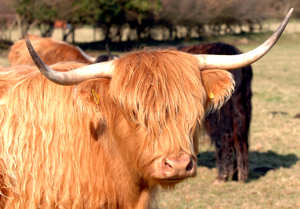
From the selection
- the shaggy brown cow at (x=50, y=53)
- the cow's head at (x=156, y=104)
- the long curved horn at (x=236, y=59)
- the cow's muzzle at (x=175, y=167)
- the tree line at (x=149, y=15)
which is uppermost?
the long curved horn at (x=236, y=59)

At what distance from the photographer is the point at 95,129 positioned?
8.93ft

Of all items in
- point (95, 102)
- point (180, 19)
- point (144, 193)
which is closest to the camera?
point (95, 102)

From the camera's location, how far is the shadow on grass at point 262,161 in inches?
242

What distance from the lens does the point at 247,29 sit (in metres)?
31.8

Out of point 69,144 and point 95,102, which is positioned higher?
point 95,102

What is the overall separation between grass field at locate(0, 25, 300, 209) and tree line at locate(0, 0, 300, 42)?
17.5 meters

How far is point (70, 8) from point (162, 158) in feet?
89.2

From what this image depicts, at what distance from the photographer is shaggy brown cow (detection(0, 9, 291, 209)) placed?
256cm

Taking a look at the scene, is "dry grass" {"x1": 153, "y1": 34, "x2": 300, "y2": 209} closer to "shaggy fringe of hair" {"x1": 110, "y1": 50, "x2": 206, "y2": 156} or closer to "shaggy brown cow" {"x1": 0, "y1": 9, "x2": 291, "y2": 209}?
"shaggy brown cow" {"x1": 0, "y1": 9, "x2": 291, "y2": 209}

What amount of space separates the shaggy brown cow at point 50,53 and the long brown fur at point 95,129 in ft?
16.7

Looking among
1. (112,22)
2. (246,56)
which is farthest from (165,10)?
(246,56)

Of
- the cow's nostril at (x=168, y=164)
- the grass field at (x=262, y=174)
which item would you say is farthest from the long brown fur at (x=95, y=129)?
the grass field at (x=262, y=174)

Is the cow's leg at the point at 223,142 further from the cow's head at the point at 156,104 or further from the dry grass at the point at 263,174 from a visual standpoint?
the cow's head at the point at 156,104

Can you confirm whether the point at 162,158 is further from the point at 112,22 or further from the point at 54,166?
the point at 112,22
